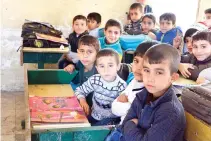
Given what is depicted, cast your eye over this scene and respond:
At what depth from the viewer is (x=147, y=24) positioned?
448 centimetres

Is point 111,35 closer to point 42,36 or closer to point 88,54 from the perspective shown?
point 42,36

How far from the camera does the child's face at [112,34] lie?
349 centimetres

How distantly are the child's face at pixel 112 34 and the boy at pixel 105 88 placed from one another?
1.23 meters

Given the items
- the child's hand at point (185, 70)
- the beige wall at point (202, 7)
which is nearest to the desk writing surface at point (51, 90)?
the child's hand at point (185, 70)

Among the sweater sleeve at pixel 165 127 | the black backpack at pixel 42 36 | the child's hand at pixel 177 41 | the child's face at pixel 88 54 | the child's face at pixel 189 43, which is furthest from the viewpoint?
the child's hand at pixel 177 41

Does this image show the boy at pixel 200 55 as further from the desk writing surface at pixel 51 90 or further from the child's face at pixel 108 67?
the desk writing surface at pixel 51 90

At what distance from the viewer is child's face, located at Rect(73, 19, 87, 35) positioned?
400cm

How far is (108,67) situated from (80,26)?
1.88m

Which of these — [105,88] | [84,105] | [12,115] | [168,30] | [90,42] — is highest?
[168,30]

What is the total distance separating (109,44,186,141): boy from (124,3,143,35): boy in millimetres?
3180

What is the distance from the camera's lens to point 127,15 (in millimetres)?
4984

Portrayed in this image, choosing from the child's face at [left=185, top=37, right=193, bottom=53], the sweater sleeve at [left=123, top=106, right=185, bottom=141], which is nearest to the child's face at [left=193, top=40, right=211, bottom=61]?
the child's face at [left=185, top=37, right=193, bottom=53]

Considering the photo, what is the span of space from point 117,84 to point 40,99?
0.56m

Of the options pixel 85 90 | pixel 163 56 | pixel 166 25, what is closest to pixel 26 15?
pixel 166 25
